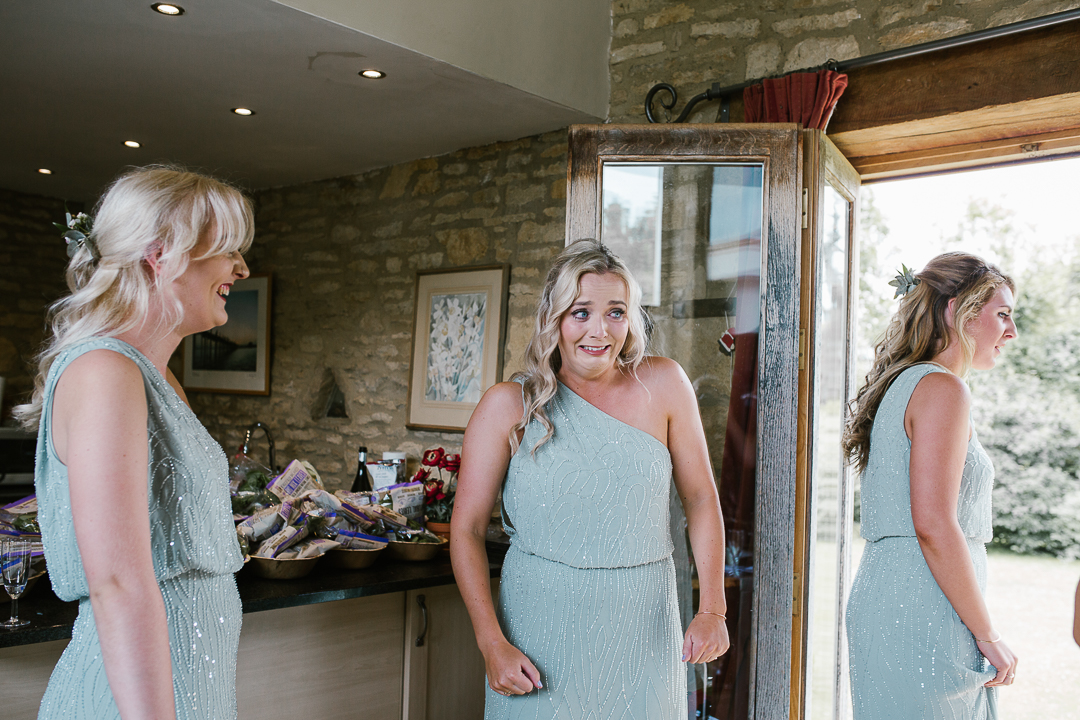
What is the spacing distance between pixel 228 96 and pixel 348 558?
225 cm

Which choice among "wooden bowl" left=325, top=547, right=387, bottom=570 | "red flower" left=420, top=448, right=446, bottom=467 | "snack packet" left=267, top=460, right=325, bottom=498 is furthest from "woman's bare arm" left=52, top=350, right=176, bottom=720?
"red flower" left=420, top=448, right=446, bottom=467

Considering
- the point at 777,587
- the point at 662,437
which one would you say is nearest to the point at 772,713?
the point at 777,587

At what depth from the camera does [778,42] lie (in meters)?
3.15

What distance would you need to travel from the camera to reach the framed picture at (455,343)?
3.96m

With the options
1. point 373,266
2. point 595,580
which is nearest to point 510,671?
point 595,580

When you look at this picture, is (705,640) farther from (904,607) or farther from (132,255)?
(132,255)

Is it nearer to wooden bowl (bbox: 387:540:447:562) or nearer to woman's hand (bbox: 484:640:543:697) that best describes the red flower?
wooden bowl (bbox: 387:540:447:562)

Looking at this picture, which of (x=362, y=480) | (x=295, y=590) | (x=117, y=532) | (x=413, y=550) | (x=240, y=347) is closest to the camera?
(x=117, y=532)

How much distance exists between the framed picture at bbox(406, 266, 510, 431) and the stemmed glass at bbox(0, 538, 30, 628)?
2.39 metres

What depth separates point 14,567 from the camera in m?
1.66

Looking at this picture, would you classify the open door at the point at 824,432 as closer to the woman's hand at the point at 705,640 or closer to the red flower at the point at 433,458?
the woman's hand at the point at 705,640

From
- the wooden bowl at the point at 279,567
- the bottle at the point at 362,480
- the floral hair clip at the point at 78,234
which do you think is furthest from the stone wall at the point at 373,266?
the floral hair clip at the point at 78,234

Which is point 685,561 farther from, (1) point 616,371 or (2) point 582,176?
(2) point 582,176

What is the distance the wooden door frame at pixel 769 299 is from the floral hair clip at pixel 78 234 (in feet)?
5.48
